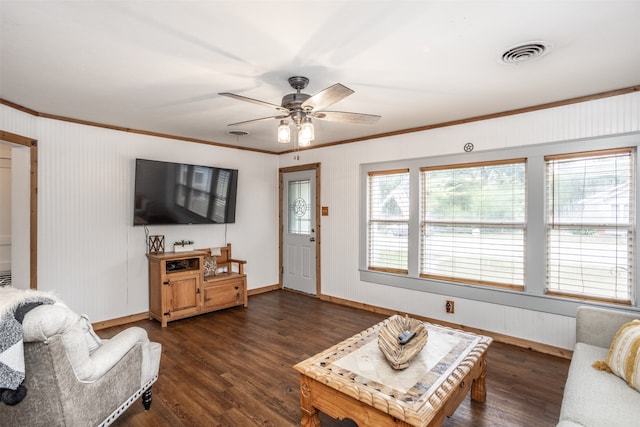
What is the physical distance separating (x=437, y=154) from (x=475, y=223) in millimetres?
939

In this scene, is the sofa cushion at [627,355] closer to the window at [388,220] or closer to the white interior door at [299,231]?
the window at [388,220]

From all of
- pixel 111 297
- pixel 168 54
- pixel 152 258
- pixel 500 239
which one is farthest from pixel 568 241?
pixel 111 297

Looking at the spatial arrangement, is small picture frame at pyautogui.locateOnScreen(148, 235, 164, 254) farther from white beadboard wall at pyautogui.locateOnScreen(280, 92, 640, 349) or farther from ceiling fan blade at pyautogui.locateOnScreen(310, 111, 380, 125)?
ceiling fan blade at pyautogui.locateOnScreen(310, 111, 380, 125)

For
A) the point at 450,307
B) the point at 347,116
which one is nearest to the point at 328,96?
the point at 347,116

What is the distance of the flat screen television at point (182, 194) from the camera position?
411 centimetres

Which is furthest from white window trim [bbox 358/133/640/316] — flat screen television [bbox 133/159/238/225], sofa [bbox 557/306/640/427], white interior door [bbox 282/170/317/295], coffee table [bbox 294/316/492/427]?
flat screen television [bbox 133/159/238/225]

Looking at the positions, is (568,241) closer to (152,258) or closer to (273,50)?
(273,50)

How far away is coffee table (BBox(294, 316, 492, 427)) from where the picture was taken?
5.28 ft

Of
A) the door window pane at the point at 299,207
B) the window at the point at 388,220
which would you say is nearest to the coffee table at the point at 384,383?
the window at the point at 388,220

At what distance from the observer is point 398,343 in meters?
2.09

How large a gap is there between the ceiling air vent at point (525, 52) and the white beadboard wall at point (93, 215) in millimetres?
4079

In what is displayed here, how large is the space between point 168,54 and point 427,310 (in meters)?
3.79

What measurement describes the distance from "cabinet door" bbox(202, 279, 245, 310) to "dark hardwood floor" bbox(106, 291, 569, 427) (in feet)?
0.62

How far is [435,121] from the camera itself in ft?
12.8
